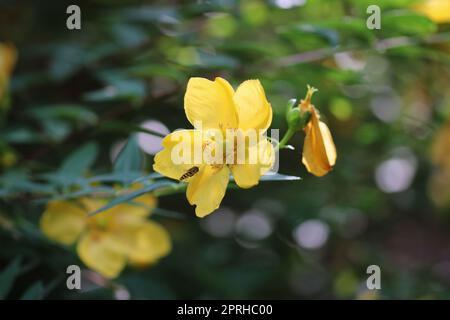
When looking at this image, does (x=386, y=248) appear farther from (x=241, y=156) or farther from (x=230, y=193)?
(x=241, y=156)

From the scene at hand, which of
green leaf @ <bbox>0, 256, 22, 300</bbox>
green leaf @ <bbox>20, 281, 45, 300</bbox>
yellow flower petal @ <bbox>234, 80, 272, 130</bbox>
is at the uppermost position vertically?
yellow flower petal @ <bbox>234, 80, 272, 130</bbox>

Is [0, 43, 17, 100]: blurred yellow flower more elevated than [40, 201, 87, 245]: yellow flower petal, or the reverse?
[0, 43, 17, 100]: blurred yellow flower

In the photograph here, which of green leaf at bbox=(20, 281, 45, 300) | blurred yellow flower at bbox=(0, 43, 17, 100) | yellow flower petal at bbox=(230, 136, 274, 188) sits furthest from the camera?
blurred yellow flower at bbox=(0, 43, 17, 100)

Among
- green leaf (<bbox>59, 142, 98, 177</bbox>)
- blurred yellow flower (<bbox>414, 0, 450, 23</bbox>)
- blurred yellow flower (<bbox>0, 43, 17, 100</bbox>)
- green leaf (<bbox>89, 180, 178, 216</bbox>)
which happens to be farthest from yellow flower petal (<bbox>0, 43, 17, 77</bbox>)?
blurred yellow flower (<bbox>414, 0, 450, 23</bbox>)

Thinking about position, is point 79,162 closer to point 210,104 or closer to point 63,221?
point 63,221

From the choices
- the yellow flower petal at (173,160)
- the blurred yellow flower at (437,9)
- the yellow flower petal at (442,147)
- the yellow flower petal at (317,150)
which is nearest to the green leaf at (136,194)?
the yellow flower petal at (173,160)

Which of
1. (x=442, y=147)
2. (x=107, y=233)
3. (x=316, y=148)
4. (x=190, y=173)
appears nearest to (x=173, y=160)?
(x=190, y=173)

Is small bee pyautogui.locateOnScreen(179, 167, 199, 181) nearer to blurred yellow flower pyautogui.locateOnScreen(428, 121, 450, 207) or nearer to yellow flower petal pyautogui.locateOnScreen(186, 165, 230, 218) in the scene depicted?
yellow flower petal pyautogui.locateOnScreen(186, 165, 230, 218)
